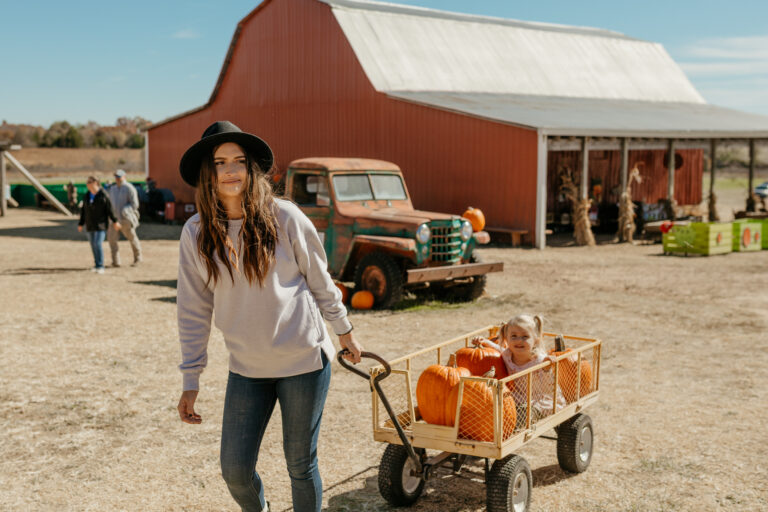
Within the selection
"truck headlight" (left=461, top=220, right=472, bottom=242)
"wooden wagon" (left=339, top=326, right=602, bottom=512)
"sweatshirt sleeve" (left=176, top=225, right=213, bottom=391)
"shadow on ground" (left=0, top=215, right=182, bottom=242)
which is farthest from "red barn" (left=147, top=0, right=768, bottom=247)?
"sweatshirt sleeve" (left=176, top=225, right=213, bottom=391)

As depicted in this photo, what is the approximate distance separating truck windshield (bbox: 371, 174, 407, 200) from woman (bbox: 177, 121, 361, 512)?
840 cm

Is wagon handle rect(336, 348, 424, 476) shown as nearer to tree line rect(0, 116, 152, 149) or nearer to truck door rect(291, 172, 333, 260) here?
truck door rect(291, 172, 333, 260)

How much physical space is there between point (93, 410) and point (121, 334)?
3095mm

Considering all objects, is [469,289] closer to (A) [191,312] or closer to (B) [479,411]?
(B) [479,411]

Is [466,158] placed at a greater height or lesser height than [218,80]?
Result: lesser

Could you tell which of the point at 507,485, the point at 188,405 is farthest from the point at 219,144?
the point at 507,485

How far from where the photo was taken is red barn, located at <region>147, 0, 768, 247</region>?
21.0m

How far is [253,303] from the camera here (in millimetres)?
3320

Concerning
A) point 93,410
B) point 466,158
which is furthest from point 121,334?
point 466,158

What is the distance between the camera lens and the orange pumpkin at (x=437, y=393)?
445 centimetres

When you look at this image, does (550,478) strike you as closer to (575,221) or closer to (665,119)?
(575,221)

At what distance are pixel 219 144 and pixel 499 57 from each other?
27.5m

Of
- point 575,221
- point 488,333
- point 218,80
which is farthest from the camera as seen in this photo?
point 218,80

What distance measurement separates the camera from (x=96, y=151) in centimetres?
7919
